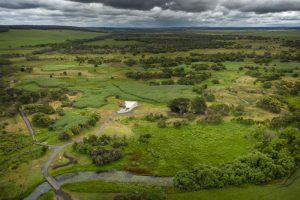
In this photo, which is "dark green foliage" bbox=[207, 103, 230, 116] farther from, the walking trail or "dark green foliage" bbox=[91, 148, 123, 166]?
the walking trail

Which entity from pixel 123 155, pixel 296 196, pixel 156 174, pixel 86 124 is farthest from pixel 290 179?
pixel 86 124

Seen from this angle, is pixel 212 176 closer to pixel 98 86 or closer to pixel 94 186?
pixel 94 186

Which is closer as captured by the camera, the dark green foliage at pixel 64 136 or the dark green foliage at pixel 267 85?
the dark green foliage at pixel 64 136

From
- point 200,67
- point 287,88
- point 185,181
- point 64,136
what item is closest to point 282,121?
point 185,181

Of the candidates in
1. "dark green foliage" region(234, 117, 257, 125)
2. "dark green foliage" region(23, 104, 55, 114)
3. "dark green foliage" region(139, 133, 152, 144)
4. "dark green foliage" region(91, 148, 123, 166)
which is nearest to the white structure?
"dark green foliage" region(23, 104, 55, 114)

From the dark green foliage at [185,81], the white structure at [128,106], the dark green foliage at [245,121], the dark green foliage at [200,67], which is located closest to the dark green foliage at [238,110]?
the dark green foliage at [245,121]

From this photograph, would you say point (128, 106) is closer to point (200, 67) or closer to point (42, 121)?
point (42, 121)

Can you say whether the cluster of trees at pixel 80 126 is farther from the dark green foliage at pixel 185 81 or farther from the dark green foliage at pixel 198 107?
the dark green foliage at pixel 185 81
